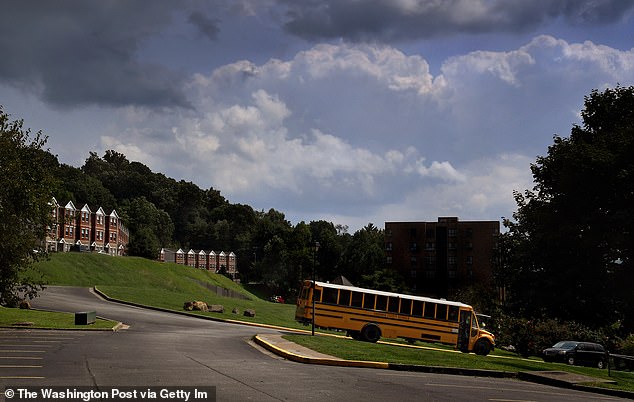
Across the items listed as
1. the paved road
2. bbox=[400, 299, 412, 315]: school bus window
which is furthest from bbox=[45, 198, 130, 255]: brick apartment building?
the paved road

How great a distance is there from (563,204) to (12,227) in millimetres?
37486

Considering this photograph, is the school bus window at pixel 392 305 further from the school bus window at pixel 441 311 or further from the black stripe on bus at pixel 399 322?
the school bus window at pixel 441 311

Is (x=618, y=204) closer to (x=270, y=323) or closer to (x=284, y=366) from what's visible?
(x=270, y=323)

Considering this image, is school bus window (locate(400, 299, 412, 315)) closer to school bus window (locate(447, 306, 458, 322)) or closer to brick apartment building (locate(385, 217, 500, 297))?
school bus window (locate(447, 306, 458, 322))

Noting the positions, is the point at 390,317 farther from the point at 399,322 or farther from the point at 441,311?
the point at 441,311

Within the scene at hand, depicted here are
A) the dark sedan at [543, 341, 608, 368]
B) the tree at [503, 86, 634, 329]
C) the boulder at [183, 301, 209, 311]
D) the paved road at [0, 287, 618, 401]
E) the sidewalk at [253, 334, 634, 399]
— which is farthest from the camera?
the boulder at [183, 301, 209, 311]

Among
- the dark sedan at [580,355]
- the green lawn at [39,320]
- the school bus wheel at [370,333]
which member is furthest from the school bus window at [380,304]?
the green lawn at [39,320]

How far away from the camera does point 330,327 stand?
3906cm

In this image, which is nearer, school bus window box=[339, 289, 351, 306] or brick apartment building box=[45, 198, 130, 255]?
school bus window box=[339, 289, 351, 306]

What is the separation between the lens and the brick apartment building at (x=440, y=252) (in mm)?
112062

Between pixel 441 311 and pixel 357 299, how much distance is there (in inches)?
205

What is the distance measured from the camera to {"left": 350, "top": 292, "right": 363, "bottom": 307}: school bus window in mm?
39125

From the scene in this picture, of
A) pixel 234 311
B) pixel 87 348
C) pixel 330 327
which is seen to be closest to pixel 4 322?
pixel 87 348

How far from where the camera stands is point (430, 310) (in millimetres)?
39875
